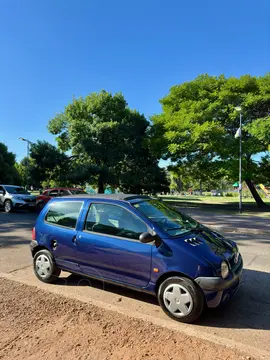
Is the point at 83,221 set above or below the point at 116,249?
above

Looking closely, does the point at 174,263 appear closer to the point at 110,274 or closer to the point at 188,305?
the point at 188,305

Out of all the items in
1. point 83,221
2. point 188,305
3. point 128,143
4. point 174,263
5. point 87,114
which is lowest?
point 188,305

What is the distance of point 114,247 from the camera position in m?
3.75

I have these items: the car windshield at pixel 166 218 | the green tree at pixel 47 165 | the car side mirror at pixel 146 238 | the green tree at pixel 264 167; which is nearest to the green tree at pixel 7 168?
the green tree at pixel 47 165

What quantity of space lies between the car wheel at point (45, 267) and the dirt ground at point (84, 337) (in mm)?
775

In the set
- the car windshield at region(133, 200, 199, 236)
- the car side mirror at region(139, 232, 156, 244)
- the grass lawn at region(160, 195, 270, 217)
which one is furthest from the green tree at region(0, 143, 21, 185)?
the car side mirror at region(139, 232, 156, 244)

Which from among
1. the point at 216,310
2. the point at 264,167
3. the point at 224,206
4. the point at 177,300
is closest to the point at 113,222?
the point at 177,300

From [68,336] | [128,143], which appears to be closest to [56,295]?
[68,336]

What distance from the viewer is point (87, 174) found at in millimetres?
24828

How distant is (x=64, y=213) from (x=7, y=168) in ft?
102

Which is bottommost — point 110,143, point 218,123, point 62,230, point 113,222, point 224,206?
point 224,206

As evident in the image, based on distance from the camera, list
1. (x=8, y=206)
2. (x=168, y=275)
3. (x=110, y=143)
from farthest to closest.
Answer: (x=110, y=143), (x=8, y=206), (x=168, y=275)

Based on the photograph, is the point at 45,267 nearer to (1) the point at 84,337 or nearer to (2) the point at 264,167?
(1) the point at 84,337

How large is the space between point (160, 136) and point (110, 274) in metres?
21.4
